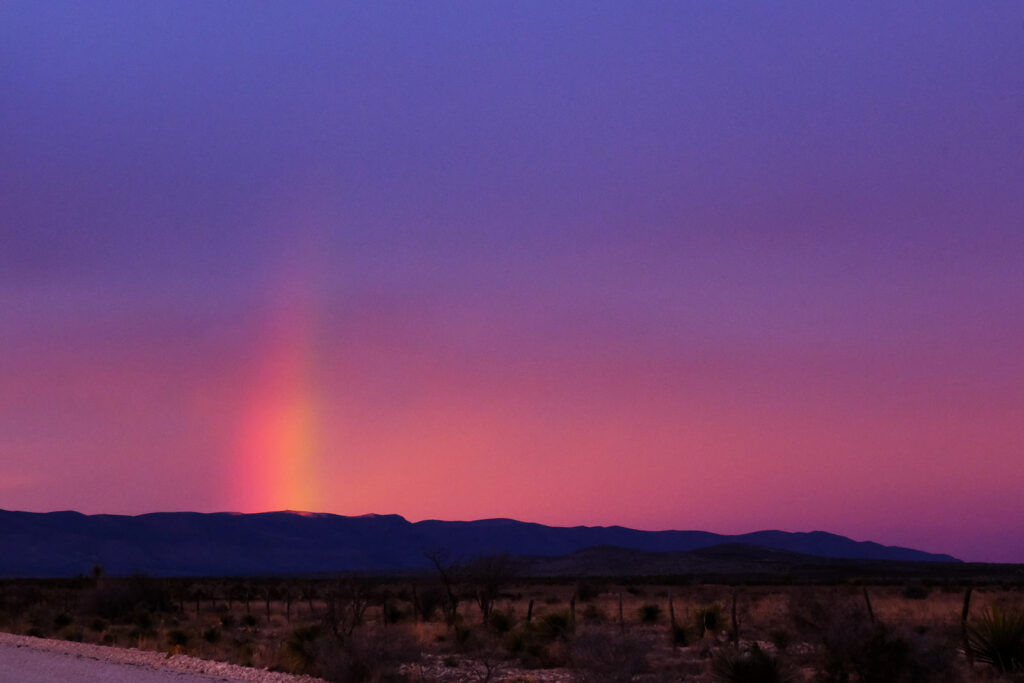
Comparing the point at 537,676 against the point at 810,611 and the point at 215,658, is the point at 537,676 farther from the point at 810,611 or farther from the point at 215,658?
the point at 215,658

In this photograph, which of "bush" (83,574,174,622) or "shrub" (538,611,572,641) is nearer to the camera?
"shrub" (538,611,572,641)

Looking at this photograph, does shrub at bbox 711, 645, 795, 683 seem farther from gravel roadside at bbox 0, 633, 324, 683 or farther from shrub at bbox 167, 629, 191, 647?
shrub at bbox 167, 629, 191, 647

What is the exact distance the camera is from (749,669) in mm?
20094

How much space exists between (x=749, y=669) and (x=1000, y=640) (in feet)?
19.5

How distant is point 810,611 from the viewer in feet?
72.6

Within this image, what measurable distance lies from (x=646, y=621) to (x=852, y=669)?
69.9 ft

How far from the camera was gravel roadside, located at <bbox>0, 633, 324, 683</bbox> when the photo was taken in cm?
2216

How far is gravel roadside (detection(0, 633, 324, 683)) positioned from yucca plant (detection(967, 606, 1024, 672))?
1481 cm

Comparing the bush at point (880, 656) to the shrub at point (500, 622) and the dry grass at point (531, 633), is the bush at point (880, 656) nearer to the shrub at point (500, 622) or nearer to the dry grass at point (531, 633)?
the dry grass at point (531, 633)

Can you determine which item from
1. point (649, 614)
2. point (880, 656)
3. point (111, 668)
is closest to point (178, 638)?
point (111, 668)

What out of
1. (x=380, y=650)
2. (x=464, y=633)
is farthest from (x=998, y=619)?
(x=464, y=633)

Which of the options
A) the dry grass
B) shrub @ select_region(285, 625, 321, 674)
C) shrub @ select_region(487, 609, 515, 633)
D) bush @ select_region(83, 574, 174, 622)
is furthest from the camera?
bush @ select_region(83, 574, 174, 622)

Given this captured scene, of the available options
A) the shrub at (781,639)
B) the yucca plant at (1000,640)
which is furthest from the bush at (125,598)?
the yucca plant at (1000,640)

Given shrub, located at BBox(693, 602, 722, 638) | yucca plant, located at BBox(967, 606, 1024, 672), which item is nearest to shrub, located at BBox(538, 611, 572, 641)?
shrub, located at BBox(693, 602, 722, 638)
